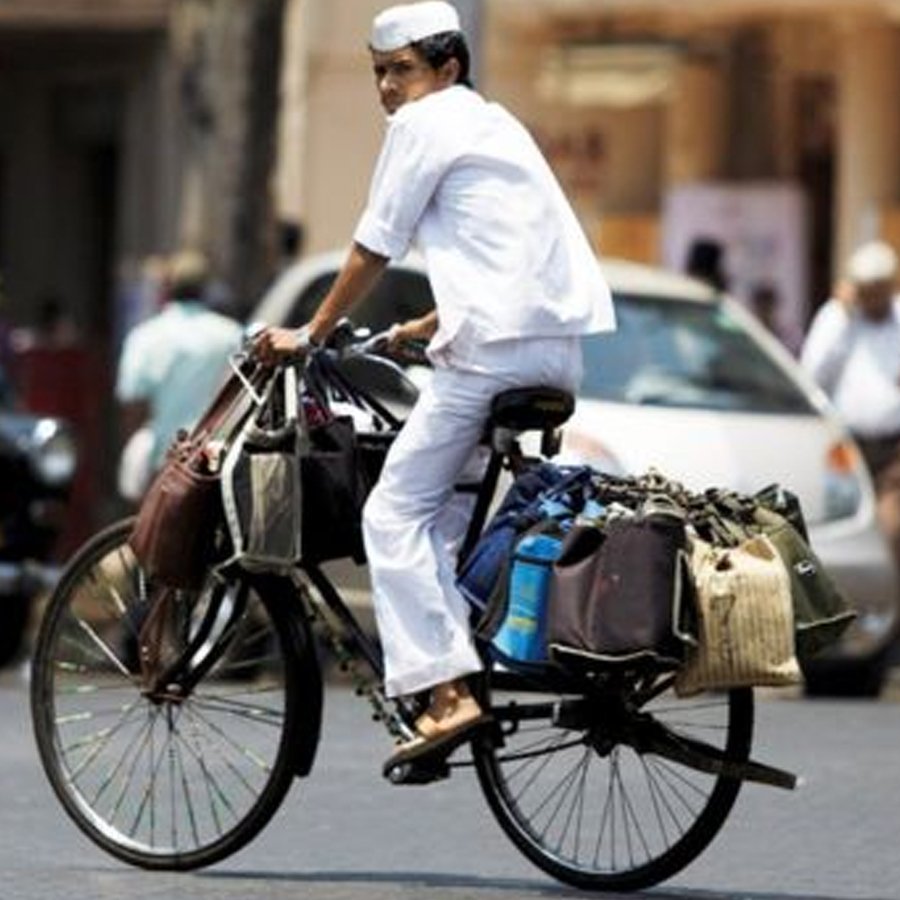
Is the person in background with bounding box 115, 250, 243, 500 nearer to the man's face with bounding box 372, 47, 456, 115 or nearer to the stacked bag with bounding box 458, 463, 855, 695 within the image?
the man's face with bounding box 372, 47, 456, 115

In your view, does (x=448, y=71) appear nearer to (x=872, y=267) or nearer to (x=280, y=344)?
(x=280, y=344)

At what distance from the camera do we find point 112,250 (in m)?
31.3

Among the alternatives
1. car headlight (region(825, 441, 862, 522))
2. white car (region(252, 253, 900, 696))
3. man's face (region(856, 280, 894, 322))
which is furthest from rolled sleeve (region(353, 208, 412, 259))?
man's face (region(856, 280, 894, 322))

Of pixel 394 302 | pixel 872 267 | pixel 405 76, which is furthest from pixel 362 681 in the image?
pixel 872 267

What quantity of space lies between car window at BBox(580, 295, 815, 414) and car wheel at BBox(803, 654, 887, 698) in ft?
3.49

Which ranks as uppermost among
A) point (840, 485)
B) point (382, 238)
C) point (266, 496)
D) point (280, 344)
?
point (382, 238)

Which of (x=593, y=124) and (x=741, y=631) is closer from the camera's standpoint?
(x=741, y=631)

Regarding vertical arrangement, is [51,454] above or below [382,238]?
below

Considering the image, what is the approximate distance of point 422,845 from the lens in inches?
397

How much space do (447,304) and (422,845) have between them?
167cm

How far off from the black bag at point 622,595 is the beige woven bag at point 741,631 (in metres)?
0.04

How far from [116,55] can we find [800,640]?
70.6 ft

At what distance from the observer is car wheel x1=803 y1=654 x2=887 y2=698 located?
55.2 ft

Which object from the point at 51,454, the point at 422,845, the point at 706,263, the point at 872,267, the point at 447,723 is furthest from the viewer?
the point at 706,263
